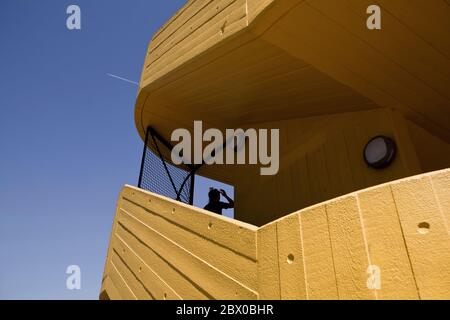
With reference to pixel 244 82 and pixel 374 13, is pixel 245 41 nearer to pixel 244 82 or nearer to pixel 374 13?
pixel 244 82

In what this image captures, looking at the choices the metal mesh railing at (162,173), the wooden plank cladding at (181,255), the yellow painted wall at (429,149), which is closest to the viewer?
the wooden plank cladding at (181,255)

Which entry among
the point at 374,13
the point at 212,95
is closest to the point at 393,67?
the point at 374,13

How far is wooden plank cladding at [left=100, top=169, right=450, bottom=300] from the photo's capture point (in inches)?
39.9

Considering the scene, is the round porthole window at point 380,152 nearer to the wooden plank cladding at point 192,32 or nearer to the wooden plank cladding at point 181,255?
the wooden plank cladding at point 192,32

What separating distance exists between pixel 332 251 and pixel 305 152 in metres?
3.36

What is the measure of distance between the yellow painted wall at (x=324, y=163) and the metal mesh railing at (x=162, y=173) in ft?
4.86

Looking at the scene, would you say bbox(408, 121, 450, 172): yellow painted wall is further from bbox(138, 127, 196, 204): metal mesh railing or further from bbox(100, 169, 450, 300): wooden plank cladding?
bbox(138, 127, 196, 204): metal mesh railing

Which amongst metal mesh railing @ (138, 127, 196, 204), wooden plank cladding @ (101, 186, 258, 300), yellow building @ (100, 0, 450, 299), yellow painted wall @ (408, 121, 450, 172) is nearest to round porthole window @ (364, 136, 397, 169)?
yellow building @ (100, 0, 450, 299)

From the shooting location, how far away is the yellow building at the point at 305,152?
3.66 ft

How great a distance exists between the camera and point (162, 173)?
5.95 m

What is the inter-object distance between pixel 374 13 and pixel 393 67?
79 centimetres

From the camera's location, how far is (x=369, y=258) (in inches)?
44.0

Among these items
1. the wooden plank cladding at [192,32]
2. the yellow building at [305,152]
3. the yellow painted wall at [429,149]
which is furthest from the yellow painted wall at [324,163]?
the wooden plank cladding at [192,32]
